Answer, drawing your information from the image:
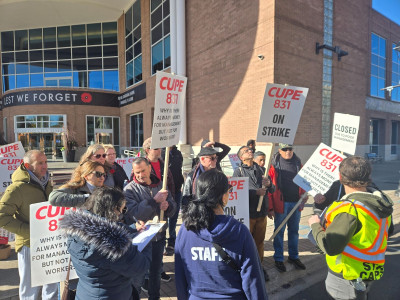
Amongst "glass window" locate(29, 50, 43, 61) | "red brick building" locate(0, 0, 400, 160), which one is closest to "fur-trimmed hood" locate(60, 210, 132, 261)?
"red brick building" locate(0, 0, 400, 160)

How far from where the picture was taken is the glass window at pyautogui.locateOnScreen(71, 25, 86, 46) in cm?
2362

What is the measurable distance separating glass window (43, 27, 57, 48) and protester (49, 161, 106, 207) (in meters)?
26.4

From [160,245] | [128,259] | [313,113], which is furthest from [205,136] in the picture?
[128,259]

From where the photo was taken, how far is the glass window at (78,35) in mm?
23625

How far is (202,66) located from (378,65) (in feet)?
45.4

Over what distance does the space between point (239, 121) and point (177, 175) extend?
26.6ft

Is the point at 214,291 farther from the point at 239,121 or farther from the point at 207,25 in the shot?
the point at 207,25

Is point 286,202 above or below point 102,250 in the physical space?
below

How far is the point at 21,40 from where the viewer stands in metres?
24.4

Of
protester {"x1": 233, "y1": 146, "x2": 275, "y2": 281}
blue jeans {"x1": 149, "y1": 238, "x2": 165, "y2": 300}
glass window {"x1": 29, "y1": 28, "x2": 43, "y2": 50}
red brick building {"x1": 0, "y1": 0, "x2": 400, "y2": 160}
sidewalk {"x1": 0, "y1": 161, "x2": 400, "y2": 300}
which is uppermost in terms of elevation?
glass window {"x1": 29, "y1": 28, "x2": 43, "y2": 50}

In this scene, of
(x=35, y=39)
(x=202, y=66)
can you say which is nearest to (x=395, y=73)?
→ (x=202, y=66)

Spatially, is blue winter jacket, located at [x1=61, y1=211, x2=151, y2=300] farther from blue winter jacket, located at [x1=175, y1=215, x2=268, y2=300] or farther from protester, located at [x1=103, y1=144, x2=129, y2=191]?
protester, located at [x1=103, y1=144, x2=129, y2=191]

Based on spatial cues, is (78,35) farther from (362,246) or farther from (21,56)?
(362,246)

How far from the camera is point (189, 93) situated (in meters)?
16.0
